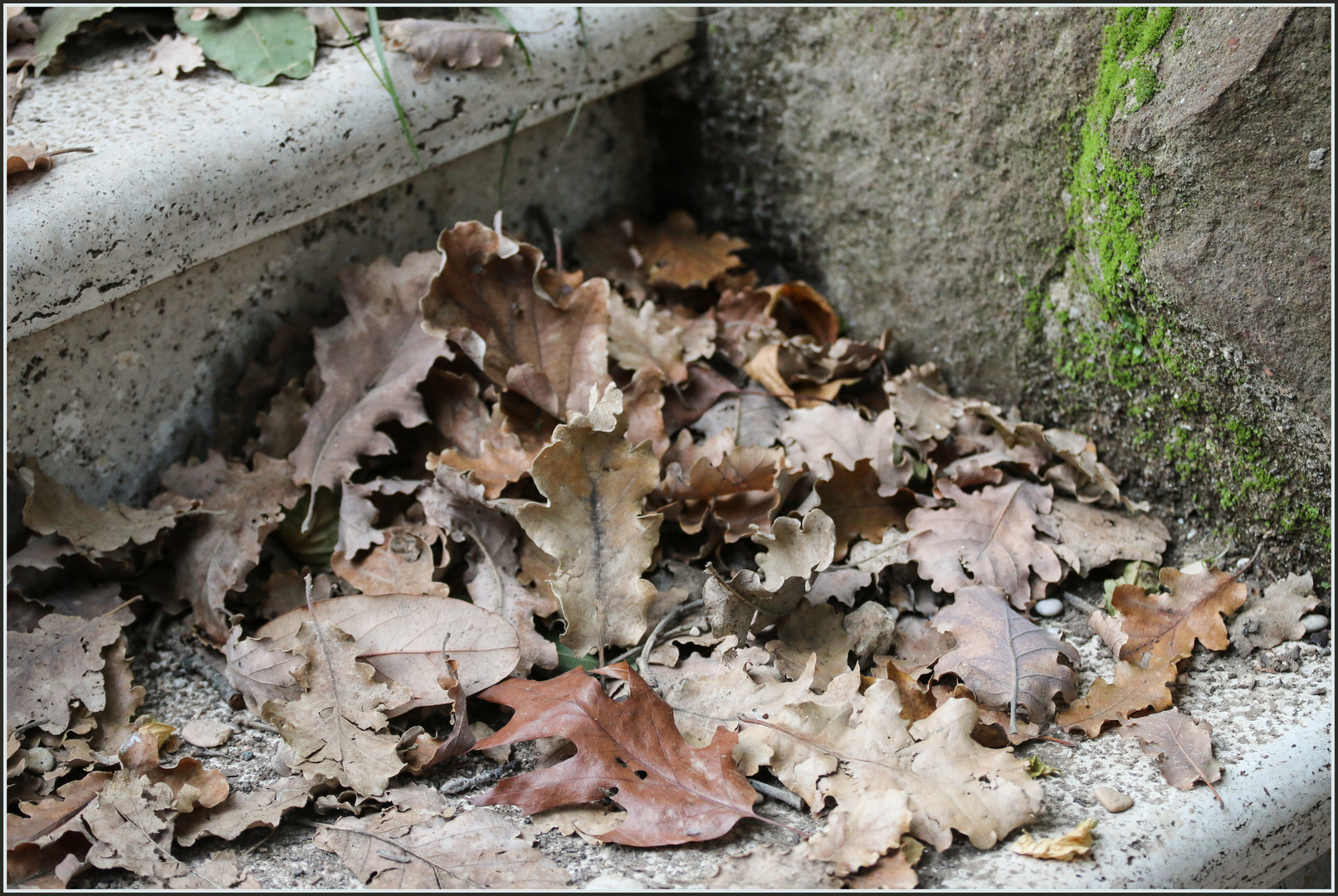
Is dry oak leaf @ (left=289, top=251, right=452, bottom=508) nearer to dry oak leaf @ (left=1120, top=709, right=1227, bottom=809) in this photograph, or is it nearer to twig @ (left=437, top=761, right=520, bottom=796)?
twig @ (left=437, top=761, right=520, bottom=796)

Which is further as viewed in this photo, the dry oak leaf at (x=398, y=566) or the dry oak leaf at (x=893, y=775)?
the dry oak leaf at (x=398, y=566)

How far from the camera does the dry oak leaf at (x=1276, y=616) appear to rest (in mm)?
1492

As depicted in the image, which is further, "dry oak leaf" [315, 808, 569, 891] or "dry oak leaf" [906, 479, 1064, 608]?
"dry oak leaf" [906, 479, 1064, 608]

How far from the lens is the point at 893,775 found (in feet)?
4.07

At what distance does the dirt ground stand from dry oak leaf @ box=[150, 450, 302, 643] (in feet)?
0.28

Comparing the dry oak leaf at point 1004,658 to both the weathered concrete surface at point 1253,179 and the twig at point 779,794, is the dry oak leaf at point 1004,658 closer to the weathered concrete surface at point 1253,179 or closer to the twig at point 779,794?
the twig at point 779,794

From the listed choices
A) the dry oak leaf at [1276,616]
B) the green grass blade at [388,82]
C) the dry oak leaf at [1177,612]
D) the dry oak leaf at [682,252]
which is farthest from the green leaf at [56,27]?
the dry oak leaf at [1276,616]

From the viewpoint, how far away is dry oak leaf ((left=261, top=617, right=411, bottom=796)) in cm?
132

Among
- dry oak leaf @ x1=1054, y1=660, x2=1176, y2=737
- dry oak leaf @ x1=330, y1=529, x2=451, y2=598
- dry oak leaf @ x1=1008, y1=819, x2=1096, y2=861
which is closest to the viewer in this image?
dry oak leaf @ x1=1008, y1=819, x2=1096, y2=861

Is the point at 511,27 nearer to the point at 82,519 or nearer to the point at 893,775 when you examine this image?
the point at 82,519

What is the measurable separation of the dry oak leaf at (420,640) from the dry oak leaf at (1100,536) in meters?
0.92

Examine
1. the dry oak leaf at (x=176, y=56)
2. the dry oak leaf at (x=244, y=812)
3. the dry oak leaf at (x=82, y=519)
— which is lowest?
the dry oak leaf at (x=244, y=812)

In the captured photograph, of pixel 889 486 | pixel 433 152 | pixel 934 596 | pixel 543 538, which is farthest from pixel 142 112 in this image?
pixel 934 596

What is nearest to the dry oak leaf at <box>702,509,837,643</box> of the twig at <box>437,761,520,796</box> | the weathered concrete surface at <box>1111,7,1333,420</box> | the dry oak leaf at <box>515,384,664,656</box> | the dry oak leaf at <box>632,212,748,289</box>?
the dry oak leaf at <box>515,384,664,656</box>
